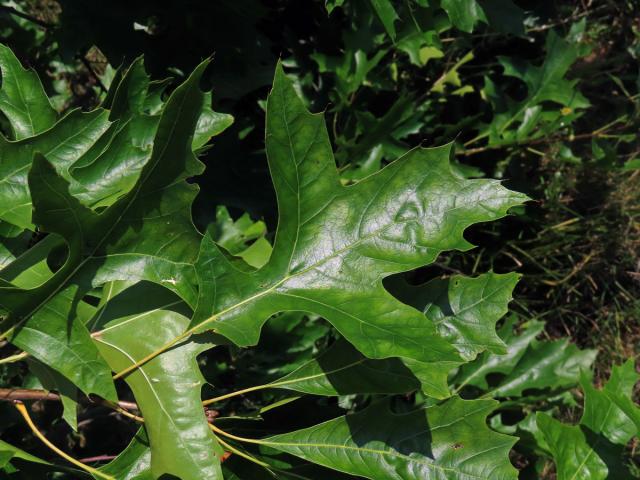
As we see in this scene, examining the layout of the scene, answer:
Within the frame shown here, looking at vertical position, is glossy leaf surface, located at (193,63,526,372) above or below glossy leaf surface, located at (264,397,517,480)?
above

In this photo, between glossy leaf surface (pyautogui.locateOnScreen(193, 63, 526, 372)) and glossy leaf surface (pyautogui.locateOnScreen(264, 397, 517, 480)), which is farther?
glossy leaf surface (pyautogui.locateOnScreen(264, 397, 517, 480))

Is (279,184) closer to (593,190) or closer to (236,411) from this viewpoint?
(236,411)

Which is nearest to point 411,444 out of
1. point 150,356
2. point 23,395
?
point 150,356

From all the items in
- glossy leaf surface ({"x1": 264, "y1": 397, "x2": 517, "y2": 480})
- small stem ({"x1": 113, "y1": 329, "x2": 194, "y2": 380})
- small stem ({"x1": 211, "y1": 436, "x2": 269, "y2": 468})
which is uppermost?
small stem ({"x1": 113, "y1": 329, "x2": 194, "y2": 380})

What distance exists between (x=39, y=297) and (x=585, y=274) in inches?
93.6

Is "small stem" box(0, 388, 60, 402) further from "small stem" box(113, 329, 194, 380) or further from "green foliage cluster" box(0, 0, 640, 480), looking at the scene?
"small stem" box(113, 329, 194, 380)

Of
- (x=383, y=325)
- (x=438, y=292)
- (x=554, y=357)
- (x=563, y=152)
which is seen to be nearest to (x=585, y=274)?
(x=563, y=152)

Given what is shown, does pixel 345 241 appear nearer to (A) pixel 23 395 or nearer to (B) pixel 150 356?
(B) pixel 150 356

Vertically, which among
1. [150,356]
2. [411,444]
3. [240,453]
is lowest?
[411,444]

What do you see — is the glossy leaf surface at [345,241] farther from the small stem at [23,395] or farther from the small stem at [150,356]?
the small stem at [23,395]

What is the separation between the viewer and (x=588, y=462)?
1.49 meters

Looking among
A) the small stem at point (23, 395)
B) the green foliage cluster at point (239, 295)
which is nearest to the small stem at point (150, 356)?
the green foliage cluster at point (239, 295)

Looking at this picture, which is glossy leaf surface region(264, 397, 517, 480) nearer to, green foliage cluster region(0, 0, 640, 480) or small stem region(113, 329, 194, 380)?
green foliage cluster region(0, 0, 640, 480)

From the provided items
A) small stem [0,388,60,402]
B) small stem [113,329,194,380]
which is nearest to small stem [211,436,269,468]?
small stem [113,329,194,380]
